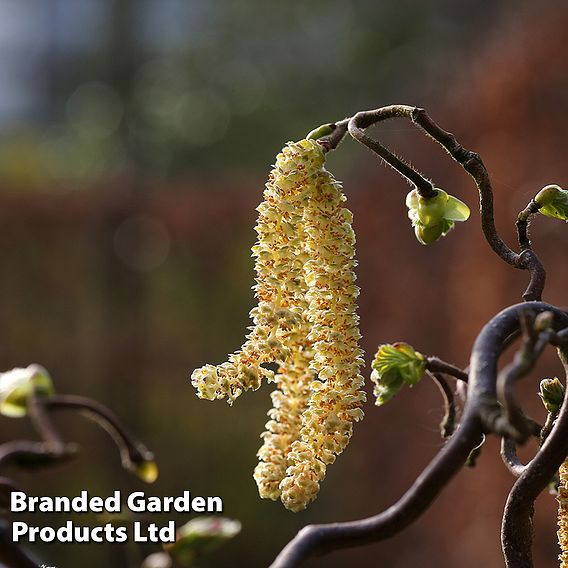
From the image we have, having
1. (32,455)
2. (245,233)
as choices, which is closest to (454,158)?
(32,455)

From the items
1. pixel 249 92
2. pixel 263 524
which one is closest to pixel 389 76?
pixel 249 92

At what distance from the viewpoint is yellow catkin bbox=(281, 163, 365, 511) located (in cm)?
49

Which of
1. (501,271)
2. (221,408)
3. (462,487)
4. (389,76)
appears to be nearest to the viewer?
(501,271)

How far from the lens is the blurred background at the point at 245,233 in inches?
115

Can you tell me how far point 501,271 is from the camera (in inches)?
112

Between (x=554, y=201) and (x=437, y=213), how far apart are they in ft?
0.22

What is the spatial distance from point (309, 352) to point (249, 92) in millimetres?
6553

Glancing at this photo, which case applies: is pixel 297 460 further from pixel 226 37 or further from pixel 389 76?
pixel 226 37

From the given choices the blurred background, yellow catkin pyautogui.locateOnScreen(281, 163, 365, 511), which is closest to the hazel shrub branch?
yellow catkin pyautogui.locateOnScreen(281, 163, 365, 511)

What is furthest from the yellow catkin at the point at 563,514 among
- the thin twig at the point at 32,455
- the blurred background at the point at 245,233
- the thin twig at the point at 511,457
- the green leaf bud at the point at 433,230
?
the blurred background at the point at 245,233

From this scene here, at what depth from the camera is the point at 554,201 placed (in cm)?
56

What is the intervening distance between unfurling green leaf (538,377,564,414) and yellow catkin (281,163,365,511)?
0.11 metres

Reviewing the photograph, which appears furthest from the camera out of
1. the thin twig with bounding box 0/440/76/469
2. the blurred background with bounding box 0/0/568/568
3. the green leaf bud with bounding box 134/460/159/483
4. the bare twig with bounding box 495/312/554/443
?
the blurred background with bounding box 0/0/568/568

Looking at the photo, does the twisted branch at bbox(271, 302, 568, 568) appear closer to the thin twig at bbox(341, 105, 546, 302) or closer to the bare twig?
the bare twig
